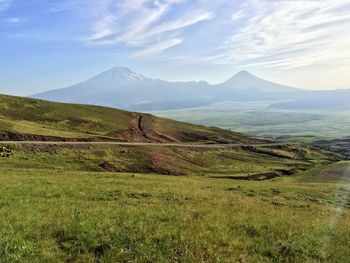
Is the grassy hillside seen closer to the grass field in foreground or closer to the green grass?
the green grass

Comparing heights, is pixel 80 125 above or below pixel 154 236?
above

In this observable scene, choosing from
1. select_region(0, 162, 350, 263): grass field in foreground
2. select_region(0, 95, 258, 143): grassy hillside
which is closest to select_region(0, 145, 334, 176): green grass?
select_region(0, 95, 258, 143): grassy hillside

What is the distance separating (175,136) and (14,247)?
393 ft

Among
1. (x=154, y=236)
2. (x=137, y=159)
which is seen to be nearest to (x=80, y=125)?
(x=137, y=159)

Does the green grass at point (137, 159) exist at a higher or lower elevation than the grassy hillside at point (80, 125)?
lower

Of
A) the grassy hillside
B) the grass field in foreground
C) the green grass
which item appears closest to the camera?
the grass field in foreground

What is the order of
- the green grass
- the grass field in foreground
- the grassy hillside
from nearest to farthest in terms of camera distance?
the grass field in foreground → the green grass → the grassy hillside

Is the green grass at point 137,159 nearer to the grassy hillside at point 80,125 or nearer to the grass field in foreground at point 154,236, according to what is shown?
the grassy hillside at point 80,125

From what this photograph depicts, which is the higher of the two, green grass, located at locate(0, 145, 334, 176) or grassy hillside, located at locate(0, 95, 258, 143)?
grassy hillside, located at locate(0, 95, 258, 143)

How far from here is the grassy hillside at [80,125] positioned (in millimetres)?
86438

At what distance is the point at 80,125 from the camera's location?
113 m

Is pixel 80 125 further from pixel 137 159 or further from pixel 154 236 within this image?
pixel 154 236

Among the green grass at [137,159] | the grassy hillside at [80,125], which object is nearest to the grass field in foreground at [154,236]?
the green grass at [137,159]

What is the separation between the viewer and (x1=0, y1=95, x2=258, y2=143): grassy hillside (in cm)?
8644
